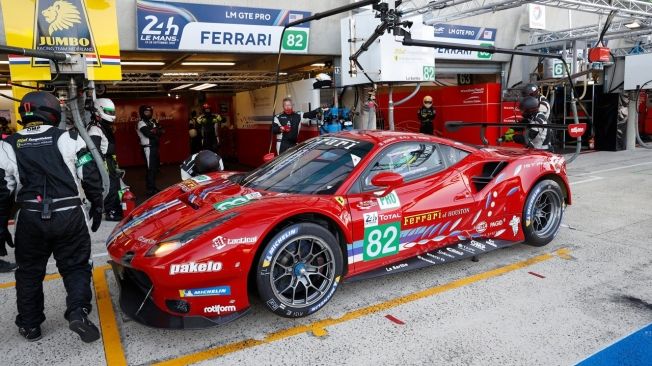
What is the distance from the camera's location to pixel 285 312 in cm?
303

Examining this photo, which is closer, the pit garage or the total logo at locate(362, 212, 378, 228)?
the pit garage

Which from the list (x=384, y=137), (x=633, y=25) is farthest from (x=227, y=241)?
(x=633, y=25)

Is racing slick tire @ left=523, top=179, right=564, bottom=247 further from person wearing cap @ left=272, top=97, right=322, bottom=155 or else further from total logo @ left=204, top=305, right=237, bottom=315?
person wearing cap @ left=272, top=97, right=322, bottom=155

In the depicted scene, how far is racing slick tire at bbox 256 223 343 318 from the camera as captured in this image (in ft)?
9.65

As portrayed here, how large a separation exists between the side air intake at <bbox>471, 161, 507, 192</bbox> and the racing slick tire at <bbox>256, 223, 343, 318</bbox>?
1568 mm

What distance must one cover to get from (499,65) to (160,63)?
8.54 metres

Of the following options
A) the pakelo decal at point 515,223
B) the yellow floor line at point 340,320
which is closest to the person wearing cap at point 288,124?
the pakelo decal at point 515,223

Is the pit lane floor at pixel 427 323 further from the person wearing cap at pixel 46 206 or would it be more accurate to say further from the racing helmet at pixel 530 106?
the racing helmet at pixel 530 106

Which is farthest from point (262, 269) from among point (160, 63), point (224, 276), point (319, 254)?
point (160, 63)

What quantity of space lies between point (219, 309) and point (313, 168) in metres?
1.32

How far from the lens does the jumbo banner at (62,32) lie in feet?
19.1

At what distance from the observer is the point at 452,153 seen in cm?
410

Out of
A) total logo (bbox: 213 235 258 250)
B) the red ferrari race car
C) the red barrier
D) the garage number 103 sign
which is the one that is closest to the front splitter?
the red ferrari race car

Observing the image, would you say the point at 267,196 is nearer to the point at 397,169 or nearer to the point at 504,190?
the point at 397,169
